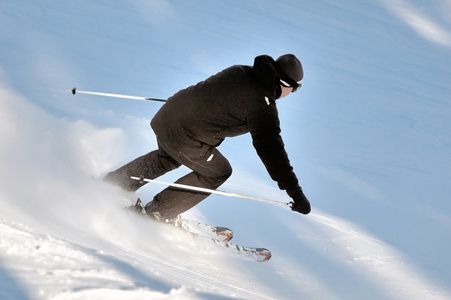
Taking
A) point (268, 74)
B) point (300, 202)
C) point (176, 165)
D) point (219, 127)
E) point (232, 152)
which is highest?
point (232, 152)

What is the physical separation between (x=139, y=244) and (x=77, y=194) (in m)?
0.57

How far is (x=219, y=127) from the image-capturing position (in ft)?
10.8

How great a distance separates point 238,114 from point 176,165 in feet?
2.71

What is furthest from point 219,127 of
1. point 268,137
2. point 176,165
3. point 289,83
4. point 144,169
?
point 144,169

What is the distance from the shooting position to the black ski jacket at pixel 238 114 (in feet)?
10.0

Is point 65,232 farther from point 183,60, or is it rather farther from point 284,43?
point 284,43

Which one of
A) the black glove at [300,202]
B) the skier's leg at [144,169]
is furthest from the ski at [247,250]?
the black glove at [300,202]

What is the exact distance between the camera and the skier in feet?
10.0

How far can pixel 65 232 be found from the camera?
2555mm

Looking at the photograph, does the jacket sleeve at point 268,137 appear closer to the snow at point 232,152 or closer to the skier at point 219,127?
the skier at point 219,127

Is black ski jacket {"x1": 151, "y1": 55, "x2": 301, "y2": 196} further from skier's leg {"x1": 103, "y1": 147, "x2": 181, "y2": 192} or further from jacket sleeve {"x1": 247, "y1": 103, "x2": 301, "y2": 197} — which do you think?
skier's leg {"x1": 103, "y1": 147, "x2": 181, "y2": 192}

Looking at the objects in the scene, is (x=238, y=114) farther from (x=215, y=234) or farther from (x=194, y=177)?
(x=215, y=234)

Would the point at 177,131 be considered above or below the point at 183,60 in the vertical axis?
below

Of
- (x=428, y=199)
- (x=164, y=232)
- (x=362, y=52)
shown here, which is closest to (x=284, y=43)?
(x=362, y=52)
